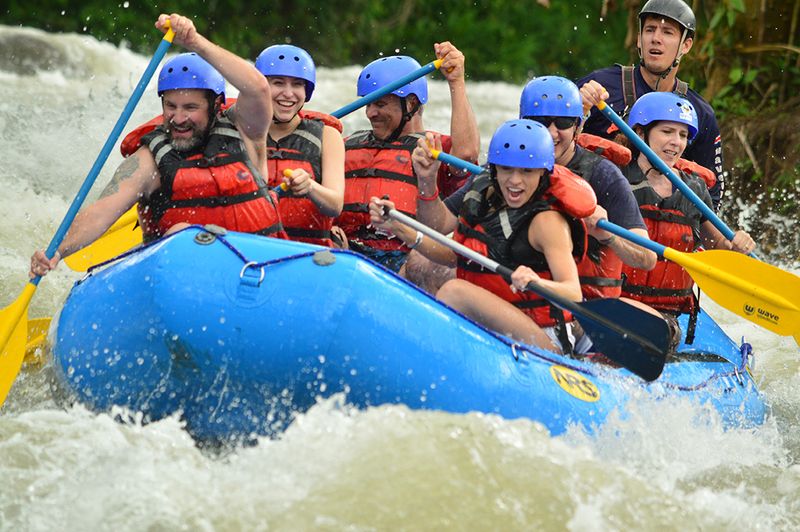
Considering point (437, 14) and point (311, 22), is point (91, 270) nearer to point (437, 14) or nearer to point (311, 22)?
point (311, 22)

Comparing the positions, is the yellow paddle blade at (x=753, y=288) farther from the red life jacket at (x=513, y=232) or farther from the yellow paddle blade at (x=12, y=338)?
the yellow paddle blade at (x=12, y=338)

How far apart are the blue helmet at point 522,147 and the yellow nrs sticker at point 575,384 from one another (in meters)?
0.73

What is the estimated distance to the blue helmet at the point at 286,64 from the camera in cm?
543

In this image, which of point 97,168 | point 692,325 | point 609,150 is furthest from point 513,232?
point 97,168

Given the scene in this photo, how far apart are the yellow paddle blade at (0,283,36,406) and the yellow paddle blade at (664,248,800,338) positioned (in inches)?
103

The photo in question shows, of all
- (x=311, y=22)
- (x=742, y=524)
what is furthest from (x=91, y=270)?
(x=311, y=22)

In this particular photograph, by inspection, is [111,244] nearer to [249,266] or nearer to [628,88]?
[249,266]

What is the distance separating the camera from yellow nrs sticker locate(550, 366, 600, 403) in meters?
4.53

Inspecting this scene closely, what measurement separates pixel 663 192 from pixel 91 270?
2.56 metres

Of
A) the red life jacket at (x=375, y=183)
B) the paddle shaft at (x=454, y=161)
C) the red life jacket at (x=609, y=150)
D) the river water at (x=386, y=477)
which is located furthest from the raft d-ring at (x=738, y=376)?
the red life jacket at (x=375, y=183)

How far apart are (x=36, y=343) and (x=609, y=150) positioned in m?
2.50

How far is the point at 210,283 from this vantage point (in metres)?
4.16

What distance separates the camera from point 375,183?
585cm

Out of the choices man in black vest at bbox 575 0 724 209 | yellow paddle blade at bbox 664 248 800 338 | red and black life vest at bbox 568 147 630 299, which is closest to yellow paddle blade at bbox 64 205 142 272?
red and black life vest at bbox 568 147 630 299
